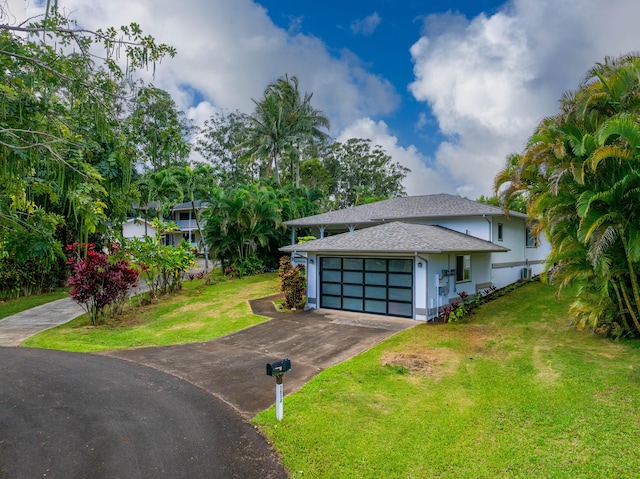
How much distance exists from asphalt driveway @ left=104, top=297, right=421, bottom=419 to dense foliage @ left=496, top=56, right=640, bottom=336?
5162 mm

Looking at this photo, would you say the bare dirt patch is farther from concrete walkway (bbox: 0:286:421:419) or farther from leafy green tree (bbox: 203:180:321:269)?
leafy green tree (bbox: 203:180:321:269)

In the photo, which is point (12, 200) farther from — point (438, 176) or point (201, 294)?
point (438, 176)

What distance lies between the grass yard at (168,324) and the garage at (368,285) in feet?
10.4

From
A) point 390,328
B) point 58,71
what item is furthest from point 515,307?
point 58,71

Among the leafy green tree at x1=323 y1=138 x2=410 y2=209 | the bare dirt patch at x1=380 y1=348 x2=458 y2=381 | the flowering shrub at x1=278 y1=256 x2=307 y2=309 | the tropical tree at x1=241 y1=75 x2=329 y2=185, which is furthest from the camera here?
the leafy green tree at x1=323 y1=138 x2=410 y2=209

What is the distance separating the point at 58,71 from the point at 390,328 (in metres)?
10.7

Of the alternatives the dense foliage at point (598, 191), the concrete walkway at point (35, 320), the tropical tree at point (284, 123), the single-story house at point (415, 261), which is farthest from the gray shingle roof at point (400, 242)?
the tropical tree at point (284, 123)

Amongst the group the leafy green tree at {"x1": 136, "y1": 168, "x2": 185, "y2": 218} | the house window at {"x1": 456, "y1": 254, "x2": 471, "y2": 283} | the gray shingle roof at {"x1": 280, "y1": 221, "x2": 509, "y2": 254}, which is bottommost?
the house window at {"x1": 456, "y1": 254, "x2": 471, "y2": 283}

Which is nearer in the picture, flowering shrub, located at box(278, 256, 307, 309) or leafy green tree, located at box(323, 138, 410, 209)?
flowering shrub, located at box(278, 256, 307, 309)

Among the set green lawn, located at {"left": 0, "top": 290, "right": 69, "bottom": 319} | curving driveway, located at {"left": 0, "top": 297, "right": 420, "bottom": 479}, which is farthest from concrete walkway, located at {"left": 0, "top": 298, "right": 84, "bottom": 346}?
curving driveway, located at {"left": 0, "top": 297, "right": 420, "bottom": 479}

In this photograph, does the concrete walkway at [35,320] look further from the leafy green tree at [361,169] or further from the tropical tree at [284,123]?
the leafy green tree at [361,169]

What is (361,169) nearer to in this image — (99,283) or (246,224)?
(246,224)

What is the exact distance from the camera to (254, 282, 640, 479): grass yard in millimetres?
4895

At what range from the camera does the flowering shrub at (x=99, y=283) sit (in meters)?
13.1
